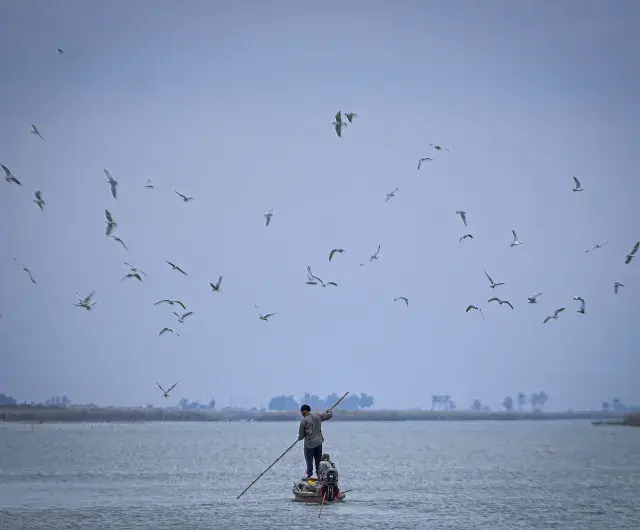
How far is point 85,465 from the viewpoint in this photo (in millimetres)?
64688

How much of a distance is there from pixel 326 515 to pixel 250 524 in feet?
9.70

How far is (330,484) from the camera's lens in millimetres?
37188

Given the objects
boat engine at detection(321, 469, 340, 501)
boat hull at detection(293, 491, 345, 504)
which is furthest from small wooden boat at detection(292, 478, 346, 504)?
boat engine at detection(321, 469, 340, 501)

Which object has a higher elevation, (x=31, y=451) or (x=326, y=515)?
(x=31, y=451)

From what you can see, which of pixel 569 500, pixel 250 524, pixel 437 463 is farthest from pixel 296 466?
pixel 250 524

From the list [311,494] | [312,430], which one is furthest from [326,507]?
[312,430]

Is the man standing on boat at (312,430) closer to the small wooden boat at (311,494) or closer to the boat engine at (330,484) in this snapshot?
the boat engine at (330,484)

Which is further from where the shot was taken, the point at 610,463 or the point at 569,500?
the point at 610,463

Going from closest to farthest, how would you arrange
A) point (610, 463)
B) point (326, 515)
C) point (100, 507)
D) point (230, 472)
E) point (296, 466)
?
point (326, 515) < point (100, 507) < point (230, 472) < point (296, 466) < point (610, 463)

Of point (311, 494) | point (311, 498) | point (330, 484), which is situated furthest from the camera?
point (311, 498)

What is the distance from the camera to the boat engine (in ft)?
121

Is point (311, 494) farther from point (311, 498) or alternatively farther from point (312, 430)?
point (312, 430)

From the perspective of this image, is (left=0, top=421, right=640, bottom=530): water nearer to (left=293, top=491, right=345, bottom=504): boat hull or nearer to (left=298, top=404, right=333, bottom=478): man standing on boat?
(left=293, top=491, right=345, bottom=504): boat hull

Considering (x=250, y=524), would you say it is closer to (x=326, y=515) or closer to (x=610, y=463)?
(x=326, y=515)
